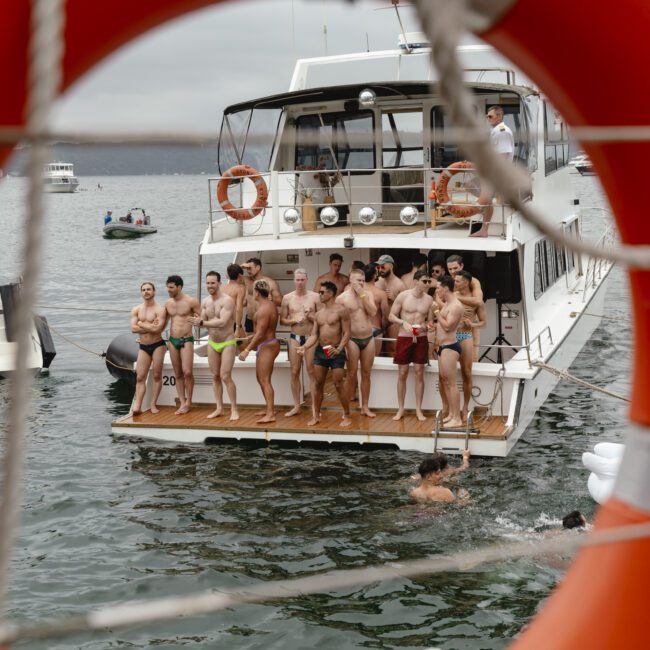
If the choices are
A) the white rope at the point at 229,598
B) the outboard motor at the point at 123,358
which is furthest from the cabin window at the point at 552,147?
the white rope at the point at 229,598

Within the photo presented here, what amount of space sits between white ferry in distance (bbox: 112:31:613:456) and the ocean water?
0.43m

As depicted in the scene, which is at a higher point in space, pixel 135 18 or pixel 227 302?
pixel 135 18

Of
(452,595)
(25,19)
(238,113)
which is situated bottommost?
(452,595)

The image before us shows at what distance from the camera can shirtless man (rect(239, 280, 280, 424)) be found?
1170cm

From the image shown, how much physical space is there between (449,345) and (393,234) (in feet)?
7.13

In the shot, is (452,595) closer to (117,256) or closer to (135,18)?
(135,18)

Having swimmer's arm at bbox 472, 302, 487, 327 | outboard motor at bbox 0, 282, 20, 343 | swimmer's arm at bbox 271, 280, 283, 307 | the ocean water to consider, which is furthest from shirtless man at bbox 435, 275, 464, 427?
outboard motor at bbox 0, 282, 20, 343

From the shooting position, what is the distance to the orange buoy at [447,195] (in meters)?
12.3

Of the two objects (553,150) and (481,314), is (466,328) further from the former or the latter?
(553,150)

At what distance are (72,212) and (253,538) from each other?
292ft

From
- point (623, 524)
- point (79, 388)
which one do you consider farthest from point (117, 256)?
point (623, 524)

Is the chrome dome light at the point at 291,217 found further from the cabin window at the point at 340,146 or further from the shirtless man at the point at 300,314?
the cabin window at the point at 340,146

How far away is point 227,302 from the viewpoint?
474 inches

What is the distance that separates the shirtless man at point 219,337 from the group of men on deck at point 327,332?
13 mm
